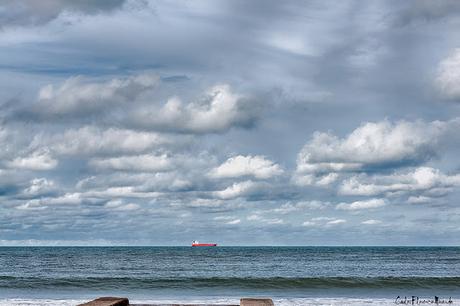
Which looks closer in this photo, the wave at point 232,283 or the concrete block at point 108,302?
the concrete block at point 108,302

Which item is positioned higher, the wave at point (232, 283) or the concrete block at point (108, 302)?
the concrete block at point (108, 302)

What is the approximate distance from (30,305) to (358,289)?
89.4ft

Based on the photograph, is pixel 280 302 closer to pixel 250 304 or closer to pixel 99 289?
pixel 99 289

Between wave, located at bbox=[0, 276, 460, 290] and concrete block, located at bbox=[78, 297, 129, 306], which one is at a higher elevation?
concrete block, located at bbox=[78, 297, 129, 306]

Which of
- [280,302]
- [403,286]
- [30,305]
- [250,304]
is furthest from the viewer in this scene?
[403,286]

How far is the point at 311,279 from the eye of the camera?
58.3m

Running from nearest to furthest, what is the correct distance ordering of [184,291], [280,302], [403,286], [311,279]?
[280,302] → [184,291] → [403,286] → [311,279]

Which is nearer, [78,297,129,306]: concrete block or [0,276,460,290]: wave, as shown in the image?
[78,297,129,306]: concrete block

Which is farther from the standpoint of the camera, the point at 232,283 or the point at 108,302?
the point at 232,283

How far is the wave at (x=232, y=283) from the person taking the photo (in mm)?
52812

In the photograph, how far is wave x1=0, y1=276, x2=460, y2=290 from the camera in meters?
52.8

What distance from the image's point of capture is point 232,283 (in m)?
55.1

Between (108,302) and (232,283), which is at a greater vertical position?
(108,302)

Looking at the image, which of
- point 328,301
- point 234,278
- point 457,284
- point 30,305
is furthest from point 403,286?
point 30,305
